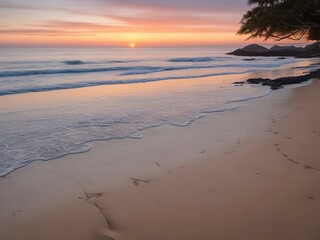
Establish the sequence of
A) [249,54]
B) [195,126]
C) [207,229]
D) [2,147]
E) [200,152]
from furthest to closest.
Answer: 1. [249,54]
2. [195,126]
3. [2,147]
4. [200,152]
5. [207,229]

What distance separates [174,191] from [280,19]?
4532mm

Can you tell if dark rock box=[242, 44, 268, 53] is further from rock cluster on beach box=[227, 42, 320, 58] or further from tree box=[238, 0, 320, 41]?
tree box=[238, 0, 320, 41]

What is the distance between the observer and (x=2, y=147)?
17.1ft

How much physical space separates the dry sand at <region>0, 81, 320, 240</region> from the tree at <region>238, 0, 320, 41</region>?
2336 millimetres

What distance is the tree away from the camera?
5.71 metres

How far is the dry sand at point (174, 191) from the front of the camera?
2732mm

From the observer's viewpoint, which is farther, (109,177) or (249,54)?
(249,54)

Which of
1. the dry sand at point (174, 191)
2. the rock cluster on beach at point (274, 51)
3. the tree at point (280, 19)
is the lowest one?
the dry sand at point (174, 191)

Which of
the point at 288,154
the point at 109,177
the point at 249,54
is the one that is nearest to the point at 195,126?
the point at 288,154

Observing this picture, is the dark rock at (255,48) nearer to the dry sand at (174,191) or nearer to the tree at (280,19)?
the tree at (280,19)

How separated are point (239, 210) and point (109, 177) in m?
1.80

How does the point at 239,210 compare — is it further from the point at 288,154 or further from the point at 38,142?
the point at 38,142

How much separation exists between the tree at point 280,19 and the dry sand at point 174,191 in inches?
92.0

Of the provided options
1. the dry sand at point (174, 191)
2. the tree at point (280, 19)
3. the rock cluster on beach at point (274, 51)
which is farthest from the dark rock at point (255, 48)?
the dry sand at point (174, 191)
